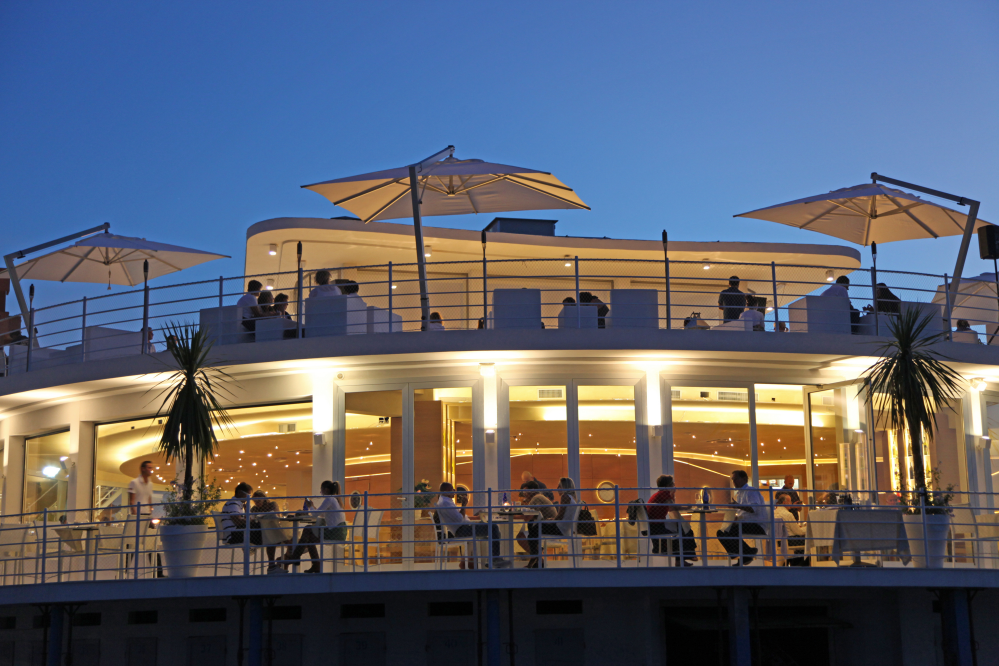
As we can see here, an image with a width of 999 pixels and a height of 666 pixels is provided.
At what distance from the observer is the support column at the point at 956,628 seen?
37.5 feet

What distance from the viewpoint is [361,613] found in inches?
487

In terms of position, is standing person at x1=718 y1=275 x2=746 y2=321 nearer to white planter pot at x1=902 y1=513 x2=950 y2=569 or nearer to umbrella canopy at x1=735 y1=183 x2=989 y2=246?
umbrella canopy at x1=735 y1=183 x2=989 y2=246

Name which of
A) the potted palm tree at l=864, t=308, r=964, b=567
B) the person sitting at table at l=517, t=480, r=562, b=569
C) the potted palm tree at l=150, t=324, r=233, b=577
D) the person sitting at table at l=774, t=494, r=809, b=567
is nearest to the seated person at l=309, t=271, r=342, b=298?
the potted palm tree at l=150, t=324, r=233, b=577

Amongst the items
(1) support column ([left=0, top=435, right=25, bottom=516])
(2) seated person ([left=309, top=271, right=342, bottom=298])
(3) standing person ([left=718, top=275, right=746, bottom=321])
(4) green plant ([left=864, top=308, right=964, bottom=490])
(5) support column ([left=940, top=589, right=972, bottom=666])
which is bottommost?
(5) support column ([left=940, top=589, right=972, bottom=666])

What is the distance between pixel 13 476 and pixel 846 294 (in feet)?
42.2

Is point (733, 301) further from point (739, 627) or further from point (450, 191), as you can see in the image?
point (739, 627)

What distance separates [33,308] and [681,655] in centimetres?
1118

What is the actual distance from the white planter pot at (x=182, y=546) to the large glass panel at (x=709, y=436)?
19.6ft

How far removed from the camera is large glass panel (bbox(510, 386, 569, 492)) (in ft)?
44.7

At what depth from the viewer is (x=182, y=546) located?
11.6 meters

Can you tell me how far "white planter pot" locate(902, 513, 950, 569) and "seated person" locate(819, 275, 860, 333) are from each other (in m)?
3.45

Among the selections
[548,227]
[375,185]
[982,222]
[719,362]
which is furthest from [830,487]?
[548,227]

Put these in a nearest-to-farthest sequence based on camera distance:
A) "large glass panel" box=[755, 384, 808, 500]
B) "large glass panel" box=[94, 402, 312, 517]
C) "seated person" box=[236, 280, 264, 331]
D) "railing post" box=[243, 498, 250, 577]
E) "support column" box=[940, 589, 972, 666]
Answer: "railing post" box=[243, 498, 250, 577] < "support column" box=[940, 589, 972, 666] < "large glass panel" box=[755, 384, 808, 500] < "large glass panel" box=[94, 402, 312, 517] < "seated person" box=[236, 280, 264, 331]

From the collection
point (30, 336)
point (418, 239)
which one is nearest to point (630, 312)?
point (418, 239)
